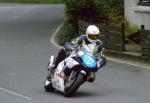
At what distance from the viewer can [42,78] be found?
1723cm

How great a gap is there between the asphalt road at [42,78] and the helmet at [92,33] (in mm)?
1260

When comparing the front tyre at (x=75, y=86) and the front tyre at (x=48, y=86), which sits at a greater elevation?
the front tyre at (x=75, y=86)

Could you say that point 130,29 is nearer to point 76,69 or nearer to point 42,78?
point 42,78

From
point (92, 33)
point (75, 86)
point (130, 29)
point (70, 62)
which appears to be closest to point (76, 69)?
point (70, 62)

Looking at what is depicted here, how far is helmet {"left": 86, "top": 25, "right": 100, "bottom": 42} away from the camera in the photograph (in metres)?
13.8

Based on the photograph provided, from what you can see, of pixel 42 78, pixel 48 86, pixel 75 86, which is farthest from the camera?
pixel 42 78

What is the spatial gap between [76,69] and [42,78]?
3.74 metres

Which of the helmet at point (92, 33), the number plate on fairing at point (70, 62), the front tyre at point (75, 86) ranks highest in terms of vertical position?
the helmet at point (92, 33)

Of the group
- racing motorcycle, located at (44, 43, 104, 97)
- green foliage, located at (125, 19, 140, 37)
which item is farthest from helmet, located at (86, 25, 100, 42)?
green foliage, located at (125, 19, 140, 37)

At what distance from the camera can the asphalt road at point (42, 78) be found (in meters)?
13.7

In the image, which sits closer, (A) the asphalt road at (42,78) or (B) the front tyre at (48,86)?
(A) the asphalt road at (42,78)

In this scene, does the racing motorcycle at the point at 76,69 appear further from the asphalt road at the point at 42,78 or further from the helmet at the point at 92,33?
the asphalt road at the point at 42,78

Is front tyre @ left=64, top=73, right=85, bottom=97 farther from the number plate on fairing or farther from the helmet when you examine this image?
the helmet

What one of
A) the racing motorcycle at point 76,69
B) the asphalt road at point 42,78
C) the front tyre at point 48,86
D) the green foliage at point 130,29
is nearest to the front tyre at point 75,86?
the racing motorcycle at point 76,69
